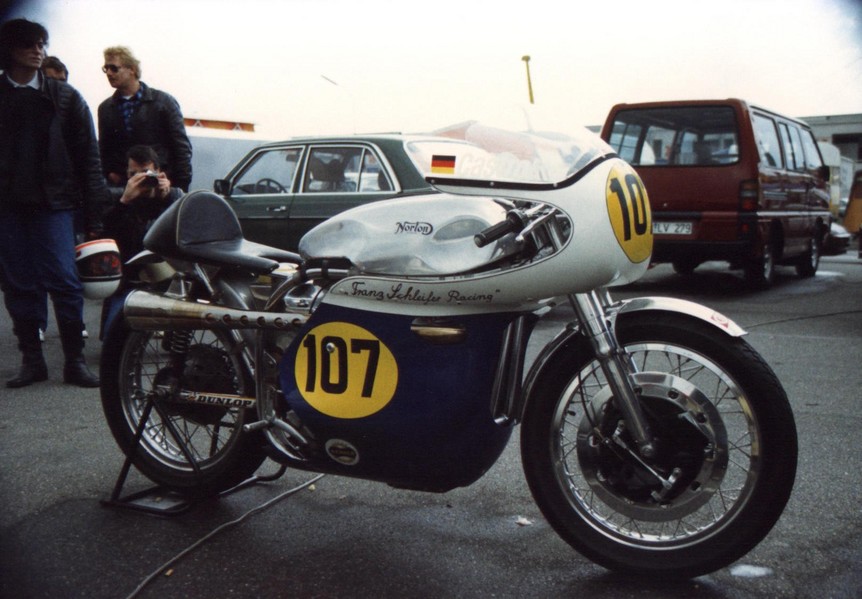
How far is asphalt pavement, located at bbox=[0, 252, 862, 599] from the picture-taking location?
234 centimetres

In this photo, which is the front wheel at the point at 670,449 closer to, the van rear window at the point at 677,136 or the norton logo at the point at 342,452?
the norton logo at the point at 342,452

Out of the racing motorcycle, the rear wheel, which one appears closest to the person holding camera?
the racing motorcycle

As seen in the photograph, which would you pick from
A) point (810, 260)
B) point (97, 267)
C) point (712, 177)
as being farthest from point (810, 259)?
point (97, 267)

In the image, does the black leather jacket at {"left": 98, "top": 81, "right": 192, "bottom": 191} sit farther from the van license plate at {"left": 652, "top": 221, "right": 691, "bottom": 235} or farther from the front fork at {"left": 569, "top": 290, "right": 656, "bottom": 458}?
the van license plate at {"left": 652, "top": 221, "right": 691, "bottom": 235}

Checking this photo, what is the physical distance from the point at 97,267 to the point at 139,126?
39.3 inches

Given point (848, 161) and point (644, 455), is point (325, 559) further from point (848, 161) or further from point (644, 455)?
point (848, 161)

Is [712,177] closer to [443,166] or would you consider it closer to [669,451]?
[669,451]

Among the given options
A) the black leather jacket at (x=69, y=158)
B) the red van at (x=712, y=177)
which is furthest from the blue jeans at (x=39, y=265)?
the red van at (x=712, y=177)

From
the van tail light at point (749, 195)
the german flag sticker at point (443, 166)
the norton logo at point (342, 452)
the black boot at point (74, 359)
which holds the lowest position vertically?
the black boot at point (74, 359)

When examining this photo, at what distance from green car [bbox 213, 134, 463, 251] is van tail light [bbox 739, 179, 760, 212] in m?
3.47

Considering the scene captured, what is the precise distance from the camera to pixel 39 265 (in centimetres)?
477

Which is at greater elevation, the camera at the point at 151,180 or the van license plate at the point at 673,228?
the camera at the point at 151,180

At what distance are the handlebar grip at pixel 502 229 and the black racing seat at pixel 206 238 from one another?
82 centimetres

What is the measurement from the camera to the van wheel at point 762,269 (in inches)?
349
